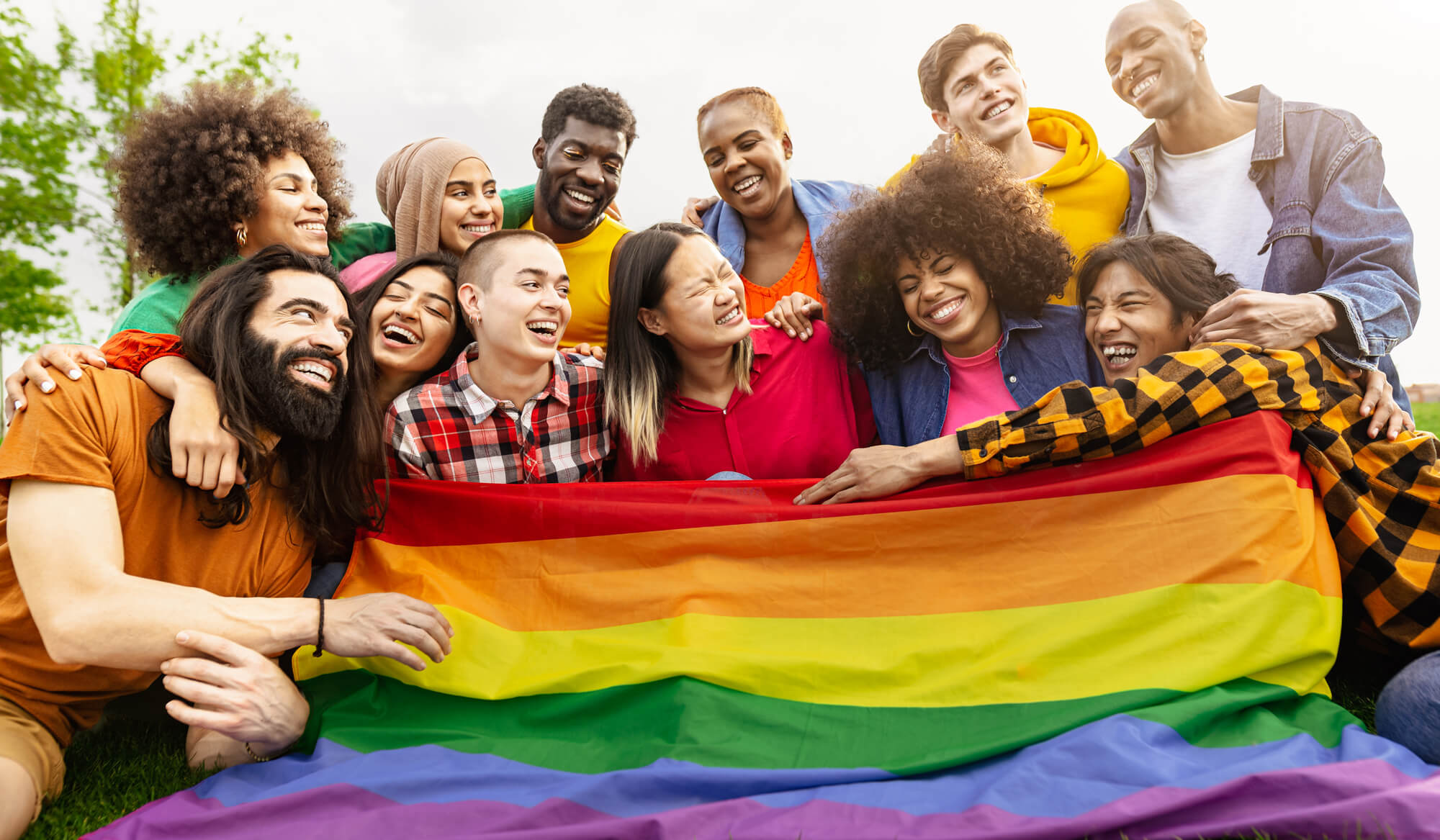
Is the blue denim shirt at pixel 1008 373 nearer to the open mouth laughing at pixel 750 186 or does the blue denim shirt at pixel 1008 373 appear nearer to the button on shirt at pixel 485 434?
the button on shirt at pixel 485 434

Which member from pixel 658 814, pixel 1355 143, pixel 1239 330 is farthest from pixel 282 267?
pixel 1355 143

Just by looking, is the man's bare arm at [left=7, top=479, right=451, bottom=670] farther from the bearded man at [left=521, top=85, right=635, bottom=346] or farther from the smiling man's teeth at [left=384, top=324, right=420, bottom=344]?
the bearded man at [left=521, top=85, right=635, bottom=346]

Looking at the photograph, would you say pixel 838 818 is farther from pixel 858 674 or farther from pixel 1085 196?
pixel 1085 196

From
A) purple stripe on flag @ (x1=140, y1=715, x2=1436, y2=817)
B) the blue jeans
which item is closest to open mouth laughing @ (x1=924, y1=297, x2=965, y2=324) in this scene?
purple stripe on flag @ (x1=140, y1=715, x2=1436, y2=817)

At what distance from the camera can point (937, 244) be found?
471 cm

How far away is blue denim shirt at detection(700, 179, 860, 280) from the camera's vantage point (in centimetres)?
645

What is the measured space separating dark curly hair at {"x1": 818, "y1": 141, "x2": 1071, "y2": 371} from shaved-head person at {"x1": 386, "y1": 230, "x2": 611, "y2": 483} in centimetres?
152

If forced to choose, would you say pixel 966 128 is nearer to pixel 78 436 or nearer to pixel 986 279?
pixel 986 279

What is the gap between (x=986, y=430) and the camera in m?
3.66

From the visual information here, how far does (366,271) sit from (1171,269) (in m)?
4.41

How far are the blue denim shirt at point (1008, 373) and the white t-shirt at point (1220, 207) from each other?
4.45 feet

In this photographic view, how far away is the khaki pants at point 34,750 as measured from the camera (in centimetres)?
311

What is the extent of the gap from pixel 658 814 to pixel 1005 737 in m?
1.15

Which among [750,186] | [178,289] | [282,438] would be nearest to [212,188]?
[178,289]
